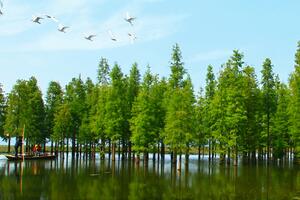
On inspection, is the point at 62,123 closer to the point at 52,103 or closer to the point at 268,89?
the point at 52,103

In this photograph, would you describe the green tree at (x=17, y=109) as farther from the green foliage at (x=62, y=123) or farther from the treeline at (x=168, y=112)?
the green foliage at (x=62, y=123)

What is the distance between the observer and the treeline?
222ft

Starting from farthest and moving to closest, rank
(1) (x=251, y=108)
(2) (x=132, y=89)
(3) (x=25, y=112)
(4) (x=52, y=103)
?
(4) (x=52, y=103) < (3) (x=25, y=112) < (2) (x=132, y=89) < (1) (x=251, y=108)

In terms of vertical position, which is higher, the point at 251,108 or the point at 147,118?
the point at 251,108

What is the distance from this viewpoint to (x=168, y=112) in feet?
217

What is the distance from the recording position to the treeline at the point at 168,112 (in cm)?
6769

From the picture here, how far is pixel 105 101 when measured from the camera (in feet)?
271

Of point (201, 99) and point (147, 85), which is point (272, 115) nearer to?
point (201, 99)

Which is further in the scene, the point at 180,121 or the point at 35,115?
the point at 35,115

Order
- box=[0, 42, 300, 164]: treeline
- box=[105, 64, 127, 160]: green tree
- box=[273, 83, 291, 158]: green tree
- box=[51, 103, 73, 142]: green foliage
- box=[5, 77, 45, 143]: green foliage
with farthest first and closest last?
box=[51, 103, 73, 142]: green foliage
box=[5, 77, 45, 143]: green foliage
box=[273, 83, 291, 158]: green tree
box=[105, 64, 127, 160]: green tree
box=[0, 42, 300, 164]: treeline

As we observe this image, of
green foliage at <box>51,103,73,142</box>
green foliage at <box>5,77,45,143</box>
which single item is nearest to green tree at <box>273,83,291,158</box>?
green foliage at <box>51,103,73,142</box>

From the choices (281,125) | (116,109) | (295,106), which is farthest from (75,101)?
(295,106)

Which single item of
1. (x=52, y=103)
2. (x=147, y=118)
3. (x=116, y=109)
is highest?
(x=52, y=103)

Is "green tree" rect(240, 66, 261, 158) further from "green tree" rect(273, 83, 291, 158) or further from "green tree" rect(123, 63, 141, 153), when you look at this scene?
"green tree" rect(123, 63, 141, 153)
